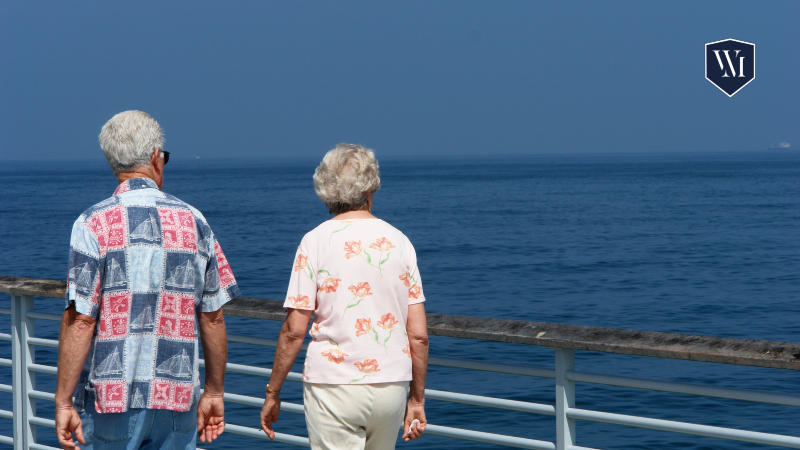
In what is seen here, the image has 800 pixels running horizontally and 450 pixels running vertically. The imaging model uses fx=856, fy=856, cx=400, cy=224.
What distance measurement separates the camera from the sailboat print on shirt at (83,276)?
2180 millimetres

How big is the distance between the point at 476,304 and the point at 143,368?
1843cm

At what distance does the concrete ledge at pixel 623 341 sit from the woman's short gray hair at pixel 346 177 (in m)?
0.45

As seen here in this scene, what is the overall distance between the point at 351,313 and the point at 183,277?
1.52ft

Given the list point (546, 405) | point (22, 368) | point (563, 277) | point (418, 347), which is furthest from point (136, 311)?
point (563, 277)

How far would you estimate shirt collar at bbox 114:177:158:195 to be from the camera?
2307 millimetres

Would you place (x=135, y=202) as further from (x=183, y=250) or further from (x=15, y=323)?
(x=15, y=323)

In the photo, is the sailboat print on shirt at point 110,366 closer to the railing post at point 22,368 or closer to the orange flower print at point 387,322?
the orange flower print at point 387,322

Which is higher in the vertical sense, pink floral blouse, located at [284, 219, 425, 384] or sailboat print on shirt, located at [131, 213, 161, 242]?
sailboat print on shirt, located at [131, 213, 161, 242]

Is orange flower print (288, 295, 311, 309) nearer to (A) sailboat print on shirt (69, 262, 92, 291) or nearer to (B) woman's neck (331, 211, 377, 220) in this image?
(B) woman's neck (331, 211, 377, 220)

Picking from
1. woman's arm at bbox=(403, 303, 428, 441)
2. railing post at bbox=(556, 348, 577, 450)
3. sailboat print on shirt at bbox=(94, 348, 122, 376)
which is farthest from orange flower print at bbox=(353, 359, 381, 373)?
sailboat print on shirt at bbox=(94, 348, 122, 376)

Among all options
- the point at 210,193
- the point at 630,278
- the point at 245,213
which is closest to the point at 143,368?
the point at 630,278

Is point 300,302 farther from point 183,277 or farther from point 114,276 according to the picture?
point 114,276

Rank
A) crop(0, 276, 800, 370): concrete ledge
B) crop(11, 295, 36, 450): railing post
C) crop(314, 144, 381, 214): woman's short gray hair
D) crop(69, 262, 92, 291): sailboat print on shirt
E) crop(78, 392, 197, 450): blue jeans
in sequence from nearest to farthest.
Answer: crop(0, 276, 800, 370): concrete ledge
crop(69, 262, 92, 291): sailboat print on shirt
crop(78, 392, 197, 450): blue jeans
crop(314, 144, 381, 214): woman's short gray hair
crop(11, 295, 36, 450): railing post

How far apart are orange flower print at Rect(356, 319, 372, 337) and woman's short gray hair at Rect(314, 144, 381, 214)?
0.32 meters
